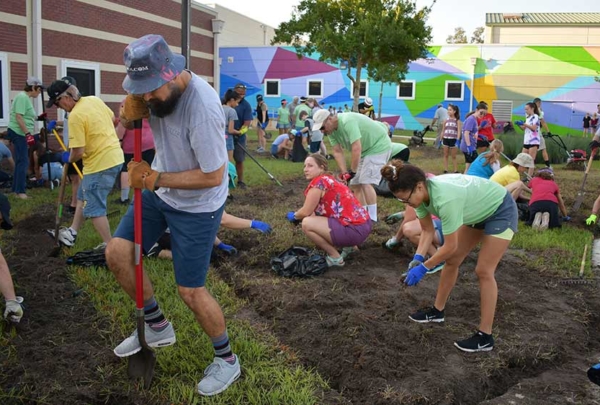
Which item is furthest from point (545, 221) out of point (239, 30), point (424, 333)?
point (239, 30)

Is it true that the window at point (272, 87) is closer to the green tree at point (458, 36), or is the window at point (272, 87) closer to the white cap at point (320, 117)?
the white cap at point (320, 117)

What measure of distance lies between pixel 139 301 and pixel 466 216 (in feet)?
7.38

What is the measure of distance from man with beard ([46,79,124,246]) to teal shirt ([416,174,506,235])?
322cm

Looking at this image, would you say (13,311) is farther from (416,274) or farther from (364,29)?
(364,29)

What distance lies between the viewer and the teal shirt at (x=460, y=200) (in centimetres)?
382

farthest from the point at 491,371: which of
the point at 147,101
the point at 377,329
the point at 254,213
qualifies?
the point at 254,213

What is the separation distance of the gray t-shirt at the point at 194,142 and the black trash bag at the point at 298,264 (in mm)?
2359

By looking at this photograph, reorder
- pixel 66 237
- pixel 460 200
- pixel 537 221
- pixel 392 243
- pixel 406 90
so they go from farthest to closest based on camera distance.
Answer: pixel 406 90 < pixel 537 221 < pixel 392 243 < pixel 66 237 < pixel 460 200

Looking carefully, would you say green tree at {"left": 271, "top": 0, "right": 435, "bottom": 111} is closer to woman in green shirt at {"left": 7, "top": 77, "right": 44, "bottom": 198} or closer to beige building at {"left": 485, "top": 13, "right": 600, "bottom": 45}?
woman in green shirt at {"left": 7, "top": 77, "right": 44, "bottom": 198}

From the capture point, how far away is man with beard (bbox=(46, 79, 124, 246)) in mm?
5570

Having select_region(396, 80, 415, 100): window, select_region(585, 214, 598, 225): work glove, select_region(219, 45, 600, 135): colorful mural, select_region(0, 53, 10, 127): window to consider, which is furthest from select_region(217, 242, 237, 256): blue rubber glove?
select_region(396, 80, 415, 100): window

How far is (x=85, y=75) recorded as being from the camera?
1573 cm

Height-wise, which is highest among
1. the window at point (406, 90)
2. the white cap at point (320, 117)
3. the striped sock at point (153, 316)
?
the window at point (406, 90)

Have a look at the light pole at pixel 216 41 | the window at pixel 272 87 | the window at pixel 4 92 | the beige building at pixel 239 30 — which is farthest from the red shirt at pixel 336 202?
the beige building at pixel 239 30
